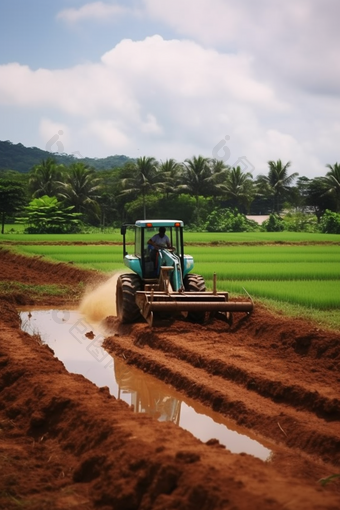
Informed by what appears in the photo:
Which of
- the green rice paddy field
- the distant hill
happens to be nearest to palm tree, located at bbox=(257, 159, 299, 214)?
the green rice paddy field

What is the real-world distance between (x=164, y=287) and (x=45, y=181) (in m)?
64.1

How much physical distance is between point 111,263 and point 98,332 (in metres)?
12.8

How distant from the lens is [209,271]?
23750 mm

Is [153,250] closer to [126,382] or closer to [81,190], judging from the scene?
[126,382]

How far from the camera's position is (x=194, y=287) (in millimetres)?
14594

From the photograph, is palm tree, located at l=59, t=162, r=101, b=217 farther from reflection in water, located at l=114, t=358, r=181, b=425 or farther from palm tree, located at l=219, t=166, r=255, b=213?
reflection in water, located at l=114, t=358, r=181, b=425

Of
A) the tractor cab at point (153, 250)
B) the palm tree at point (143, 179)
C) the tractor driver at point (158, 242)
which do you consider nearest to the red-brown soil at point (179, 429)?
the tractor cab at point (153, 250)

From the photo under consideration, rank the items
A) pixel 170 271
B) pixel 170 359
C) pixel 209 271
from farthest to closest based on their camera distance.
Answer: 1. pixel 209 271
2. pixel 170 271
3. pixel 170 359

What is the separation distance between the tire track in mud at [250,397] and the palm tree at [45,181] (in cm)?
6270

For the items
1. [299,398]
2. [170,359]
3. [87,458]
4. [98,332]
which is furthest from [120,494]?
[98,332]

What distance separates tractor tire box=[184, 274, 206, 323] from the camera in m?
14.1

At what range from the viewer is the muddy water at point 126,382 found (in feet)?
27.2

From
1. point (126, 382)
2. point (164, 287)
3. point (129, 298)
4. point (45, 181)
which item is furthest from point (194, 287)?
point (45, 181)

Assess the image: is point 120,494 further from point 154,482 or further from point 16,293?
point 16,293
